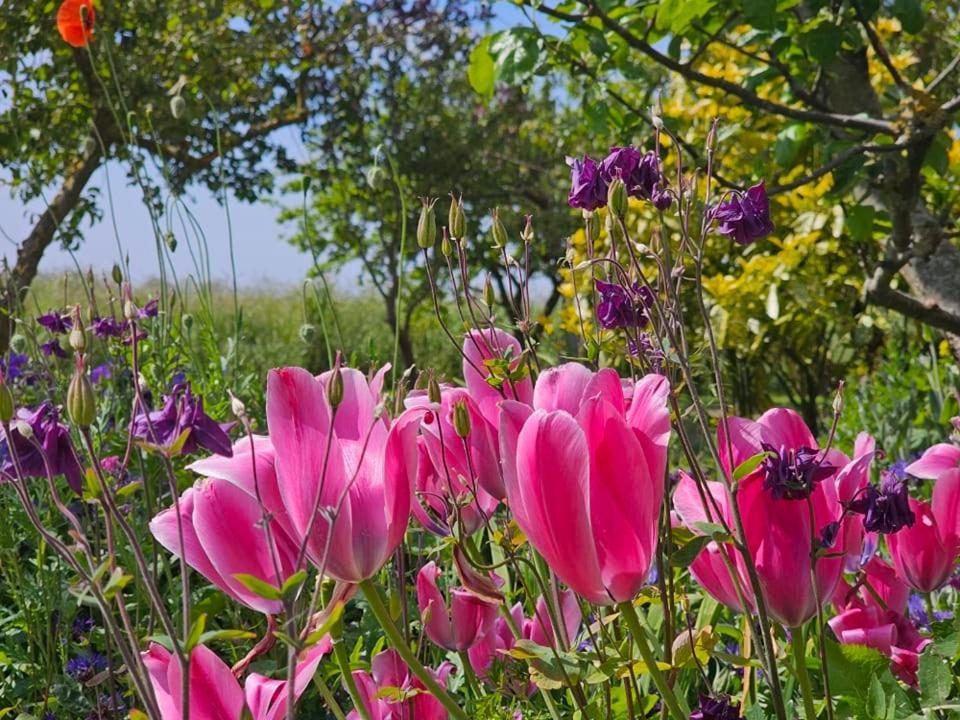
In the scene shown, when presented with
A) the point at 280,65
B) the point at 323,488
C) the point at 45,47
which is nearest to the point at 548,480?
the point at 323,488

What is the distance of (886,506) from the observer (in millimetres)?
772

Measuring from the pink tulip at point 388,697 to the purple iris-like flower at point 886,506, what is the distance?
36 centimetres

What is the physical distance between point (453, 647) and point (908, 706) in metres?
0.40

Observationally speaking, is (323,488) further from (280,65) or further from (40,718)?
(280,65)

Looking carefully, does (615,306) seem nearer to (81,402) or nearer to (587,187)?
(587,187)

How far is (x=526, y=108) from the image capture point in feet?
34.9

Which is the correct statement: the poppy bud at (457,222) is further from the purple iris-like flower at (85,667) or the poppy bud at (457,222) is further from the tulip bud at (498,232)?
the purple iris-like flower at (85,667)

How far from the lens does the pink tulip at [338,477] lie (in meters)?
0.57

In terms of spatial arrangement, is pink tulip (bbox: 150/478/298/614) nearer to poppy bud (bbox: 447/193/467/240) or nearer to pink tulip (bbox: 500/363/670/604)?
pink tulip (bbox: 500/363/670/604)

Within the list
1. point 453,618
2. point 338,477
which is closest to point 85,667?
point 453,618

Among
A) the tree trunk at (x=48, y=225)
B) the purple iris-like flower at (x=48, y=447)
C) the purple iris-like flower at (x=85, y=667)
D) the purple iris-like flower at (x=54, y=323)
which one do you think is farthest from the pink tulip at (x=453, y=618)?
the tree trunk at (x=48, y=225)

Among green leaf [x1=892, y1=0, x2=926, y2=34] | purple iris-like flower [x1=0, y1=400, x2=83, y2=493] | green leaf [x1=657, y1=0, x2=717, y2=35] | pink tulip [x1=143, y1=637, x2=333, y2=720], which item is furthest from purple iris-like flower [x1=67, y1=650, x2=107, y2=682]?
green leaf [x1=892, y1=0, x2=926, y2=34]

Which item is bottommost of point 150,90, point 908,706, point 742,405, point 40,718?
point 742,405

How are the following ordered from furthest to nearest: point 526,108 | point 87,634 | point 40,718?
point 526,108 < point 87,634 < point 40,718
